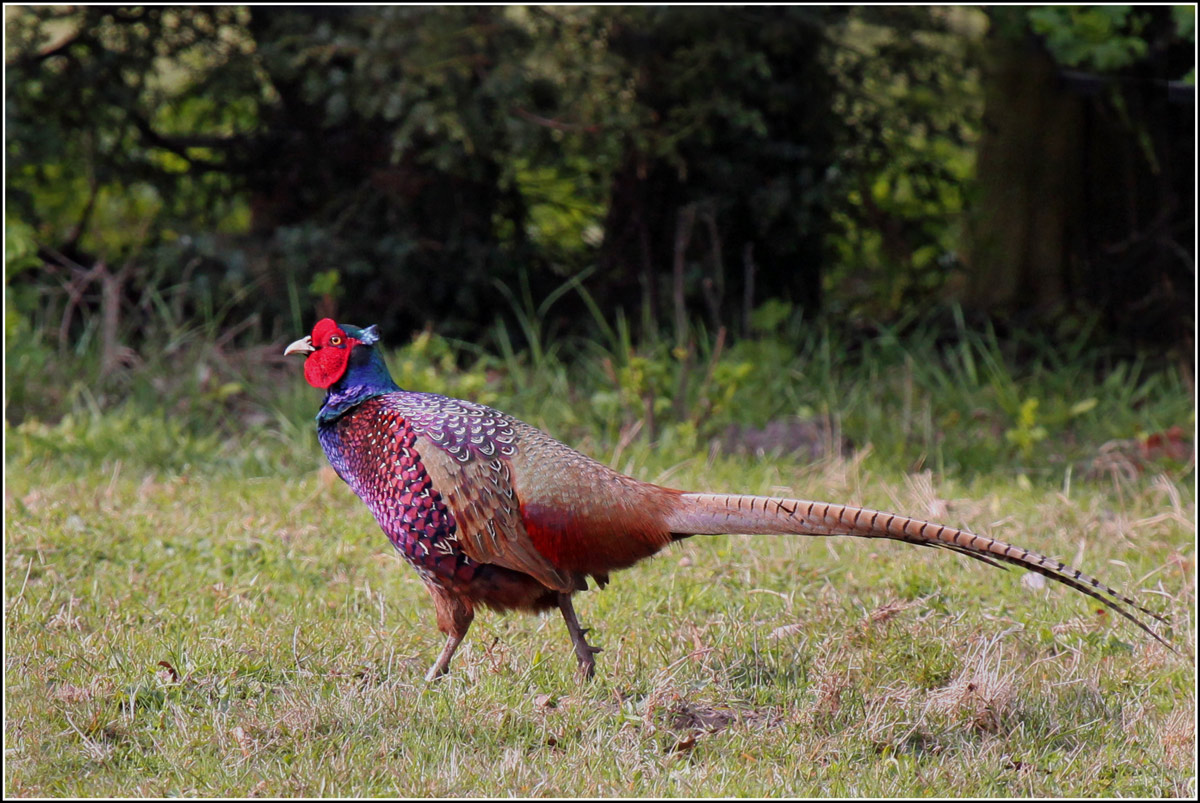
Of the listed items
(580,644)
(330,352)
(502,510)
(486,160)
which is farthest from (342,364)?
(486,160)

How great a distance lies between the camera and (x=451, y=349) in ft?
25.6

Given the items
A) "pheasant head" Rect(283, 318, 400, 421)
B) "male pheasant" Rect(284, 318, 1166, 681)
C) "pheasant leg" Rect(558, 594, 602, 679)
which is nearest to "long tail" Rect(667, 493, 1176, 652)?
"male pheasant" Rect(284, 318, 1166, 681)

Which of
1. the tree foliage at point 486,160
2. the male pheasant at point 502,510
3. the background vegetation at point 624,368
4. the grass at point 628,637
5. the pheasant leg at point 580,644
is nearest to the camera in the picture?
the grass at point 628,637

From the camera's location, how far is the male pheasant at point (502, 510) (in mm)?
3037

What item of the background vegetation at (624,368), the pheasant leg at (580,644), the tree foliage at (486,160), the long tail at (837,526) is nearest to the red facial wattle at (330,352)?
the background vegetation at (624,368)

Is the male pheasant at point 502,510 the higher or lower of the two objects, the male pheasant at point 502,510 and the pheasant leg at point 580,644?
the higher

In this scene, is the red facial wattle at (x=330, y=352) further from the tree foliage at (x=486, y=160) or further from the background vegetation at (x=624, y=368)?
the tree foliage at (x=486, y=160)

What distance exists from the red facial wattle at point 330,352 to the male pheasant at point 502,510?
153 mm

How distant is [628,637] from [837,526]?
95 centimetres

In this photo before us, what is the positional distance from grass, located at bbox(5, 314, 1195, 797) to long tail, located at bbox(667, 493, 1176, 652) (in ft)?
1.35

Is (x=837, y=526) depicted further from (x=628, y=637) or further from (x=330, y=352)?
(x=330, y=352)

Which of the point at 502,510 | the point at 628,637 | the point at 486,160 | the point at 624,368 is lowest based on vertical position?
the point at 624,368

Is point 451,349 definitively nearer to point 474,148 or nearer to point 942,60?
point 474,148

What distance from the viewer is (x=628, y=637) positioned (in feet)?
11.7
